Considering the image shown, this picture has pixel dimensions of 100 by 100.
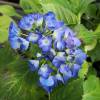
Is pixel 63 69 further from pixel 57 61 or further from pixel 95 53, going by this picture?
pixel 95 53

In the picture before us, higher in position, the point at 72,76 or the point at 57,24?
the point at 57,24

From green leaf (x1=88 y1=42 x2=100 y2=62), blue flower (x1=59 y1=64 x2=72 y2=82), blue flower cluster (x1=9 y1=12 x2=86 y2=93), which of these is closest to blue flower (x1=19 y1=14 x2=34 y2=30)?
blue flower cluster (x1=9 y1=12 x2=86 y2=93)

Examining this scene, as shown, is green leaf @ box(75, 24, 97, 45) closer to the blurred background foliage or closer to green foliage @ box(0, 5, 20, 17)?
the blurred background foliage

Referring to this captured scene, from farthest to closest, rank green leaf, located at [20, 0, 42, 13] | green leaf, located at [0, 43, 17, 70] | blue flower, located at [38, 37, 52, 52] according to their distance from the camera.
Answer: green leaf, located at [20, 0, 42, 13]
green leaf, located at [0, 43, 17, 70]
blue flower, located at [38, 37, 52, 52]

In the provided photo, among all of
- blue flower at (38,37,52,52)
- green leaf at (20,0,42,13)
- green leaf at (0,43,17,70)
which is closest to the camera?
blue flower at (38,37,52,52)

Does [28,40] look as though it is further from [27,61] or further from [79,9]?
[79,9]

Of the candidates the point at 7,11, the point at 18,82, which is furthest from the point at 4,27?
the point at 18,82

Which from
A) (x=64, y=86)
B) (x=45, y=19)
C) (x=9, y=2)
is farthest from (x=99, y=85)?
(x=9, y=2)
